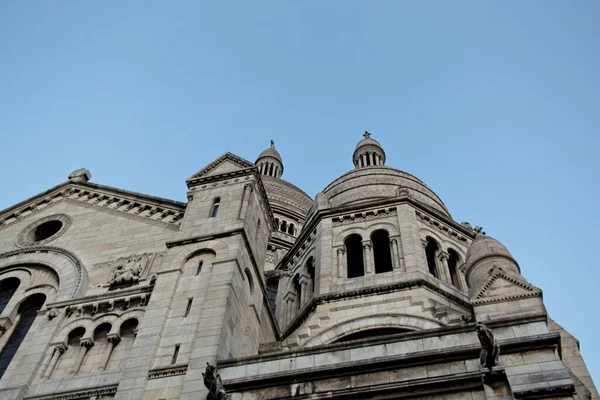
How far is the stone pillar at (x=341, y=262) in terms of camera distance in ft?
84.6

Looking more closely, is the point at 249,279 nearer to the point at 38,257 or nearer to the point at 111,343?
the point at 111,343

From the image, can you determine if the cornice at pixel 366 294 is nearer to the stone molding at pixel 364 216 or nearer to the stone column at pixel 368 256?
the stone column at pixel 368 256

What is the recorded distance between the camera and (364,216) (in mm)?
28047

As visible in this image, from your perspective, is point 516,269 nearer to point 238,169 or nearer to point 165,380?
point 238,169

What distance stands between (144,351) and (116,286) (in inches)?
158

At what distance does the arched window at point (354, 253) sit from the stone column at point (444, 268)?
299cm

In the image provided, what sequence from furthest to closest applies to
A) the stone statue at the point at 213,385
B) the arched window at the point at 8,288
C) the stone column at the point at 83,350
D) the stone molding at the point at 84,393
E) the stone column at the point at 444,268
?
the stone column at the point at 444,268
the arched window at the point at 8,288
the stone column at the point at 83,350
the stone molding at the point at 84,393
the stone statue at the point at 213,385

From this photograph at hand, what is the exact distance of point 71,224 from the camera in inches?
912

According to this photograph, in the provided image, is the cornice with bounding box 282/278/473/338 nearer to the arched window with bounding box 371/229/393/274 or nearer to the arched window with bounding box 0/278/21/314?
the arched window with bounding box 371/229/393/274

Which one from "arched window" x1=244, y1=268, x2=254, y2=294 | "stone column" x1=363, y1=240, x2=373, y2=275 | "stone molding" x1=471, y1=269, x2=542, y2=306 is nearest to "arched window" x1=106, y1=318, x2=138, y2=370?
"arched window" x1=244, y1=268, x2=254, y2=294

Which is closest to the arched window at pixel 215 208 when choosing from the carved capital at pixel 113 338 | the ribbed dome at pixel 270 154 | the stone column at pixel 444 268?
the carved capital at pixel 113 338

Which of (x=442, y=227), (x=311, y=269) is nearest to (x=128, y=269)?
(x=311, y=269)

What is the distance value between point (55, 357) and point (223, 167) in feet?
26.6

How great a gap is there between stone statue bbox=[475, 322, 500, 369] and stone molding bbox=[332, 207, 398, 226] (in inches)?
578
